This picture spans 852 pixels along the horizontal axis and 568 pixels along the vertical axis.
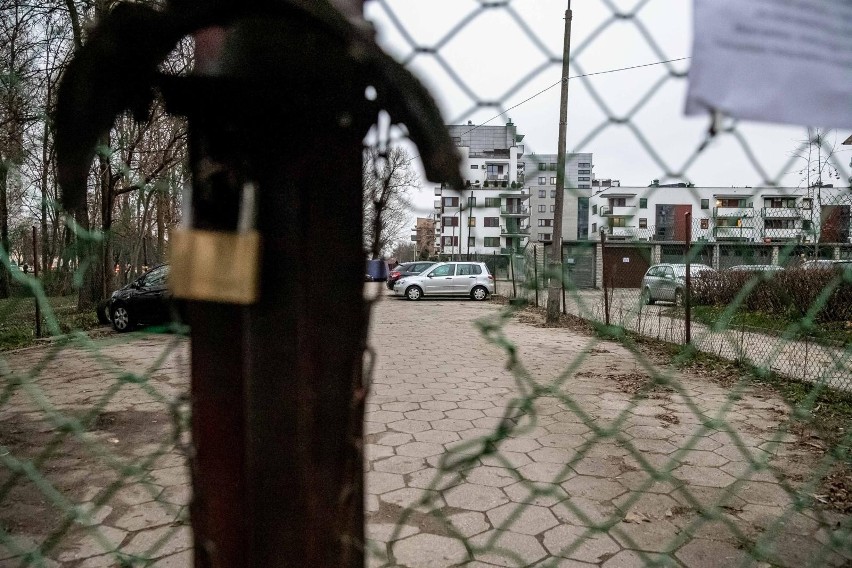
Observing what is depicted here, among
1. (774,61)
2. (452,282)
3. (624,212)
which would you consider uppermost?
(774,61)

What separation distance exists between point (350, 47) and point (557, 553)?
1.82 metres

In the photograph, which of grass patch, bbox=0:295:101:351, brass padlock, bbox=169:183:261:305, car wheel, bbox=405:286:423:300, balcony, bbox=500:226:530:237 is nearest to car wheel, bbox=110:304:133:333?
grass patch, bbox=0:295:101:351

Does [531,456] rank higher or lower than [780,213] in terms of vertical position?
lower

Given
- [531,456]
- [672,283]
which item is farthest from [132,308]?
[672,283]

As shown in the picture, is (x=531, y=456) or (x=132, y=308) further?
(x=132, y=308)

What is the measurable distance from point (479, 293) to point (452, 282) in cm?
91

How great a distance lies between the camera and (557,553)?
1.76m

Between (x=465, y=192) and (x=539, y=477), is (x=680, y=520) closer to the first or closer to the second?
(x=539, y=477)

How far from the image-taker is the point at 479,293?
16.0 m

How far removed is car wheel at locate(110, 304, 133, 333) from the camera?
26.2 ft

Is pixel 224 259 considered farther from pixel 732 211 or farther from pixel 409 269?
pixel 409 269

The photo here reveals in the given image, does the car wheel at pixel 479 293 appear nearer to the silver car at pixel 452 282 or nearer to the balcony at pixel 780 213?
the silver car at pixel 452 282

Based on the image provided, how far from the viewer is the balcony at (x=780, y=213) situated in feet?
4.44

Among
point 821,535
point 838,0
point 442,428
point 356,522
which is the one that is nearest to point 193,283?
point 356,522
